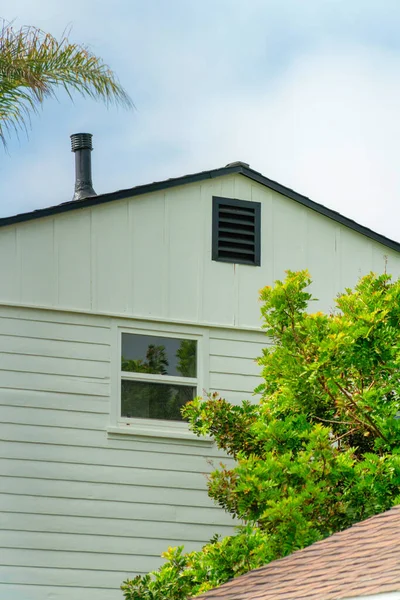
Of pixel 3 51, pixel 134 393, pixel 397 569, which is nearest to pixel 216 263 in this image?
pixel 134 393

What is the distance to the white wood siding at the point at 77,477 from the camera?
14055 millimetres

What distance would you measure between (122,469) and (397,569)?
25.0ft

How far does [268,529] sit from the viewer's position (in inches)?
478

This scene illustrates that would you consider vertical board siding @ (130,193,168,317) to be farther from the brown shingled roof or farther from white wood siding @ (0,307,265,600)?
the brown shingled roof

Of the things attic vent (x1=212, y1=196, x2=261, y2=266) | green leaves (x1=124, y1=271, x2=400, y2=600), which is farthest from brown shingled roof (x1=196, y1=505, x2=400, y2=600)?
attic vent (x1=212, y1=196, x2=261, y2=266)

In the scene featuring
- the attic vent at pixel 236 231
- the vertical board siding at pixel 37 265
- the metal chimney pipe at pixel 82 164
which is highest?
the metal chimney pipe at pixel 82 164

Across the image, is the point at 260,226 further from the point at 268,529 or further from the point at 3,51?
the point at 268,529

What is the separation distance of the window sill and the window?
0.12 metres

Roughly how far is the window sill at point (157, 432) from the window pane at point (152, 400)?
0.13m

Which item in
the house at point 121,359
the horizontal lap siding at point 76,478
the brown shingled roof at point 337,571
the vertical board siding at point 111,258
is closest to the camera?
the brown shingled roof at point 337,571

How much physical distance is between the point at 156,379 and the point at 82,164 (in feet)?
15.2

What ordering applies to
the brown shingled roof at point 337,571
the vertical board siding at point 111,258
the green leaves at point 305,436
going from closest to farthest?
1. the brown shingled roof at point 337,571
2. the green leaves at point 305,436
3. the vertical board siding at point 111,258

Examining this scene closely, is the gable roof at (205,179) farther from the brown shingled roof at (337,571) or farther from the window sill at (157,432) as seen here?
the brown shingled roof at (337,571)

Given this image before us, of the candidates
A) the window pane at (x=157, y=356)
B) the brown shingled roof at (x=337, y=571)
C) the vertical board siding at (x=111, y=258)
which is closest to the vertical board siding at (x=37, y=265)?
the vertical board siding at (x=111, y=258)
